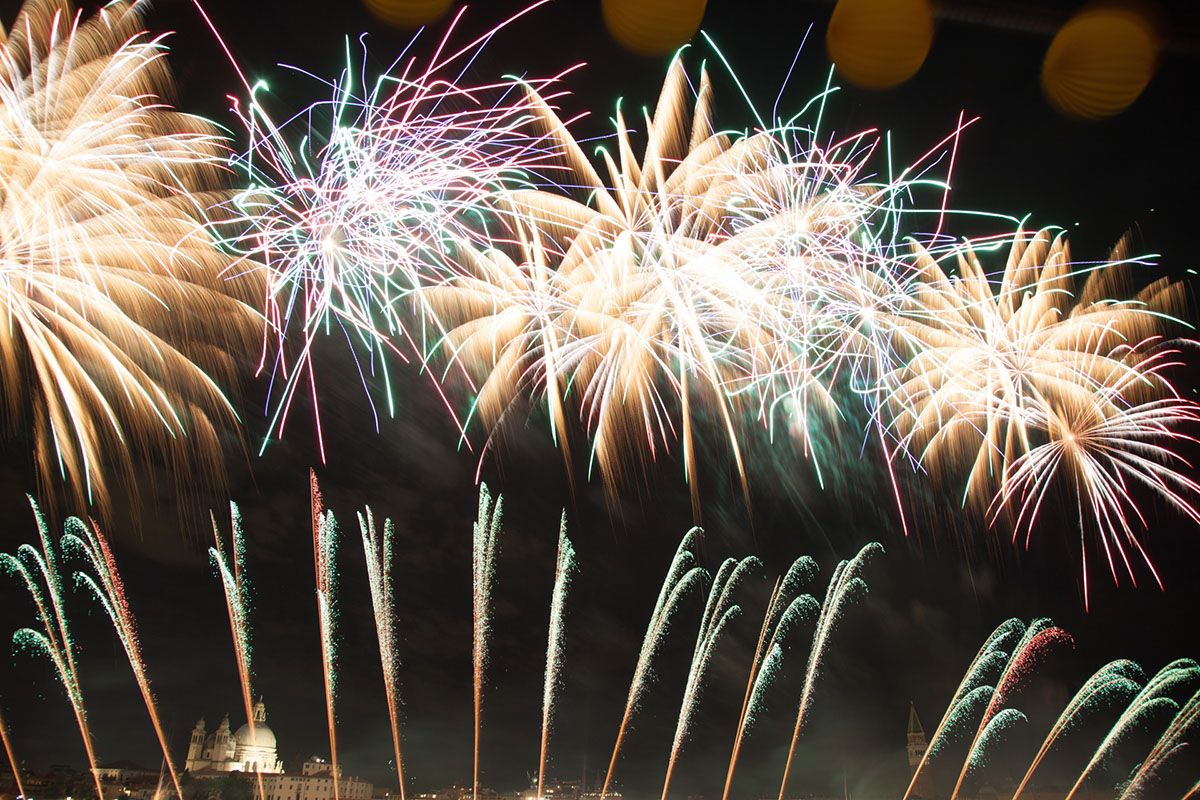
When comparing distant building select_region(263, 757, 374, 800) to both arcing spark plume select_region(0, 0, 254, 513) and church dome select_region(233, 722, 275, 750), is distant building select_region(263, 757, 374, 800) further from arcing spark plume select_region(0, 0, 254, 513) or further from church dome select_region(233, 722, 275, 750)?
arcing spark plume select_region(0, 0, 254, 513)

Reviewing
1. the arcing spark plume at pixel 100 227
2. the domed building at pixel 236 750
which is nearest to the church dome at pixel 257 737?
the domed building at pixel 236 750

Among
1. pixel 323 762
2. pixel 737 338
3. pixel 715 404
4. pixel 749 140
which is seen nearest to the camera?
pixel 749 140

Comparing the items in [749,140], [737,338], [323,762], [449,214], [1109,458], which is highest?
[749,140]

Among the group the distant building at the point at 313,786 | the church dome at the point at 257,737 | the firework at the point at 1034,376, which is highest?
the firework at the point at 1034,376

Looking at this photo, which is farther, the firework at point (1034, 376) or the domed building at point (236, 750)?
the domed building at point (236, 750)

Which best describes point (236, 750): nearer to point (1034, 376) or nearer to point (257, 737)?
point (257, 737)

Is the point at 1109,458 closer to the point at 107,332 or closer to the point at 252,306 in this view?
the point at 252,306

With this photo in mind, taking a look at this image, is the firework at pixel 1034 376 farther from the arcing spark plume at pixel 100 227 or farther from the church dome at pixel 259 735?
the church dome at pixel 259 735

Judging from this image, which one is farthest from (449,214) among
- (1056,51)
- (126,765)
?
(126,765)
